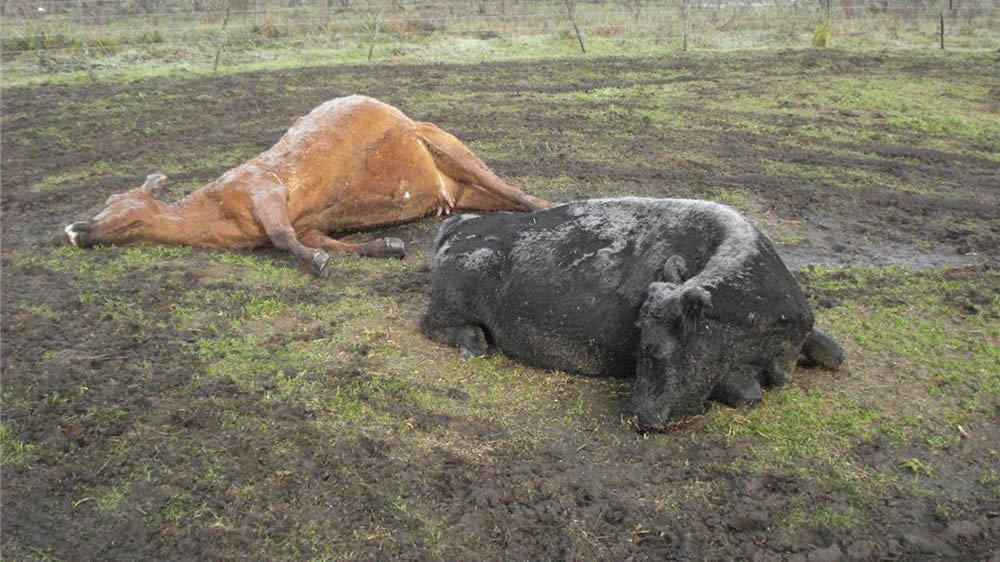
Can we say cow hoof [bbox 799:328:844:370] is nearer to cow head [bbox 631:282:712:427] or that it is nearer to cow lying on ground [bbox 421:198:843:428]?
cow lying on ground [bbox 421:198:843:428]

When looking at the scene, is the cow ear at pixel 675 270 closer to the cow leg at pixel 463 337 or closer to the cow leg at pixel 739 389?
the cow leg at pixel 739 389

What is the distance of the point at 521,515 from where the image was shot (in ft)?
12.7

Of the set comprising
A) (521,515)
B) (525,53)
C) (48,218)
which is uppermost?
(525,53)

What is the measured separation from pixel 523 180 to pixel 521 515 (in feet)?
18.0

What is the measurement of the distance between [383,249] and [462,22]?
13390mm

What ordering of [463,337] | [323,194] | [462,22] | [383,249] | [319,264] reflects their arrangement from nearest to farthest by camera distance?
[463,337], [319,264], [383,249], [323,194], [462,22]

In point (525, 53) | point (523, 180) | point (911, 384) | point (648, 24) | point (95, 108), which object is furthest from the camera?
point (648, 24)

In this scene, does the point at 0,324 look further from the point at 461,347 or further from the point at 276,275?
the point at 461,347

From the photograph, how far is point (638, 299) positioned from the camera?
489cm

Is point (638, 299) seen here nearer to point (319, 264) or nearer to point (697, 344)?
point (697, 344)

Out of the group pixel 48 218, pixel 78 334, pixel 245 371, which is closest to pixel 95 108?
pixel 48 218

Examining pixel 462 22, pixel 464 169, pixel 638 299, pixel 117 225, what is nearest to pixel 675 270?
pixel 638 299

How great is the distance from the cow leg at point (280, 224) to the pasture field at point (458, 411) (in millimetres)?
175

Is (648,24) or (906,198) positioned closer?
(906,198)
